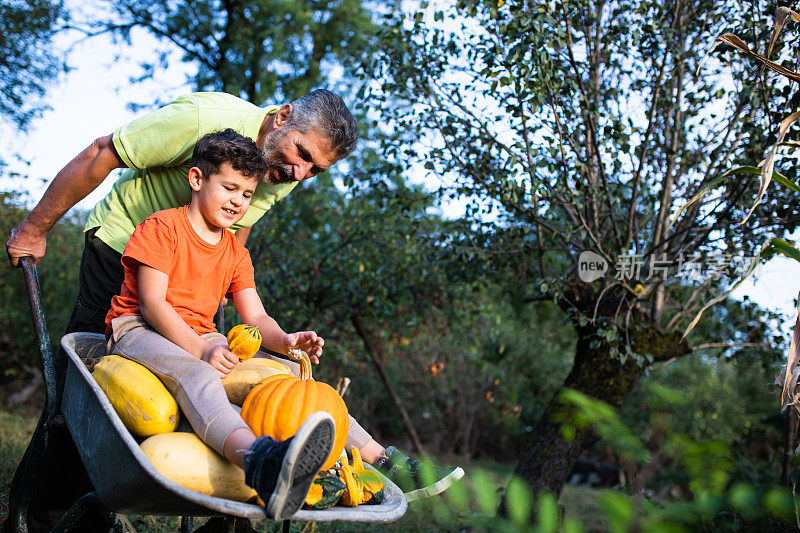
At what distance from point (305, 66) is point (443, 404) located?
7.21 metres

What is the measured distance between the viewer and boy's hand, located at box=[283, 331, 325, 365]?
75.1 inches

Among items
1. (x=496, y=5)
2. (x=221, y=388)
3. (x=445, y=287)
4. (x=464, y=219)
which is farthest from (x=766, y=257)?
(x=445, y=287)

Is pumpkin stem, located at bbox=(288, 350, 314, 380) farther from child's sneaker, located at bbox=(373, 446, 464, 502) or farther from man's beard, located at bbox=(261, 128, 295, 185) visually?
man's beard, located at bbox=(261, 128, 295, 185)

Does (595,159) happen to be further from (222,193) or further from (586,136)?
(222,193)

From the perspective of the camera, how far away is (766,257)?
1.93m

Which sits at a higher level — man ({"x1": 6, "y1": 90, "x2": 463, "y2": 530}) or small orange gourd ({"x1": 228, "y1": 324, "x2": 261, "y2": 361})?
man ({"x1": 6, "y1": 90, "x2": 463, "y2": 530})

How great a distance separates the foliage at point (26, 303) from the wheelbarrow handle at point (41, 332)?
6454 mm

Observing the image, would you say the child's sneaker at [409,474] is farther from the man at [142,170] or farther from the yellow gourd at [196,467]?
A: the man at [142,170]

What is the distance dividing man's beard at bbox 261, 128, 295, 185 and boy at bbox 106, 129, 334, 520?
21 centimetres

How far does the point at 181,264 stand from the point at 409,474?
986mm

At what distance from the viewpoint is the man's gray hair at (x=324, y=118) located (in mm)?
2266
